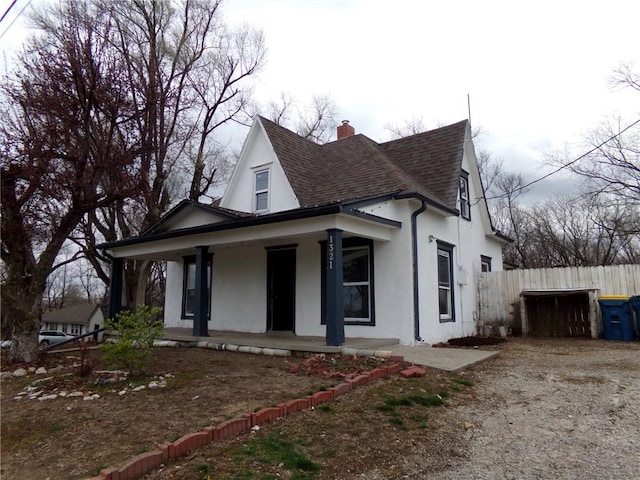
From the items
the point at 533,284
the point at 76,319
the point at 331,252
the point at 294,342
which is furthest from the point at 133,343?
the point at 76,319

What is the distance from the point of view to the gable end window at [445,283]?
1097 cm

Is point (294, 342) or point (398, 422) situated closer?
point (398, 422)

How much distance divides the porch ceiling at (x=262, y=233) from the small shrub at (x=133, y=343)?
314cm

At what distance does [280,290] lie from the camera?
11695 mm

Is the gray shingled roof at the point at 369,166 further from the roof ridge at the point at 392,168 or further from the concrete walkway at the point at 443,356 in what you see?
the concrete walkway at the point at 443,356

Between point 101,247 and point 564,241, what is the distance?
89.4ft

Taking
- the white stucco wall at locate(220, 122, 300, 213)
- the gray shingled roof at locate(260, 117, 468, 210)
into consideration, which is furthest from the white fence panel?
Answer: the white stucco wall at locate(220, 122, 300, 213)

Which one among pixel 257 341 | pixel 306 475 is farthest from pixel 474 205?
pixel 306 475

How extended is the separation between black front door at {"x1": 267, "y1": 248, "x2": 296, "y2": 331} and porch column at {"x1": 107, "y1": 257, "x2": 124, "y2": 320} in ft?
15.1

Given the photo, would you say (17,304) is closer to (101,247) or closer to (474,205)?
(101,247)

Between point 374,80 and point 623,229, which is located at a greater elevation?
point 374,80

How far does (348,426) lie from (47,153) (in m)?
7.22

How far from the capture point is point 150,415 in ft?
14.5

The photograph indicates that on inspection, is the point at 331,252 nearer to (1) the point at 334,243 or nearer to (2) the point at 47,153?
(1) the point at 334,243
